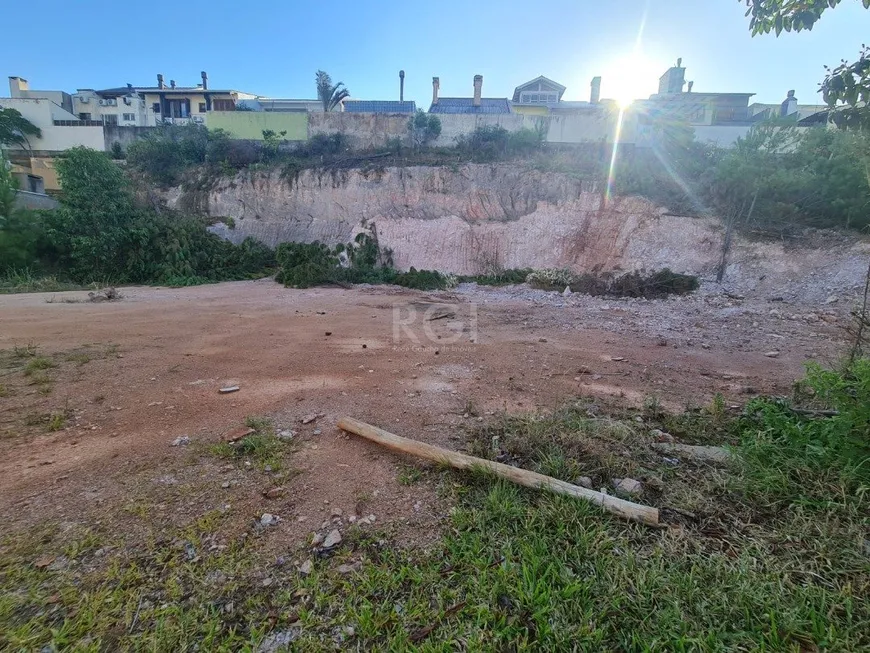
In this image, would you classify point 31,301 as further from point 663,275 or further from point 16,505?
point 663,275

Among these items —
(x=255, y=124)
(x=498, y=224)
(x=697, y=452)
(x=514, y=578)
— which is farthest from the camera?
(x=255, y=124)

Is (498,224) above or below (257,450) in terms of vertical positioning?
above

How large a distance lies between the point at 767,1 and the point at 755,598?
371 centimetres

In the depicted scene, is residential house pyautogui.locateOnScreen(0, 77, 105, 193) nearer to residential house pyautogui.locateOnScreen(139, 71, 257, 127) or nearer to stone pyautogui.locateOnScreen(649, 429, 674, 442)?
residential house pyautogui.locateOnScreen(139, 71, 257, 127)

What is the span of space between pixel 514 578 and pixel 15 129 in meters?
36.5

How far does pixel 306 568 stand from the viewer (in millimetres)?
2090

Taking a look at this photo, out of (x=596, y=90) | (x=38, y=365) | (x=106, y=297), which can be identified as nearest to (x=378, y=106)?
(x=596, y=90)

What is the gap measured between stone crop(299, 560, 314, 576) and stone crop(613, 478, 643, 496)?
1861mm

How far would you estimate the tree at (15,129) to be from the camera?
78.2ft

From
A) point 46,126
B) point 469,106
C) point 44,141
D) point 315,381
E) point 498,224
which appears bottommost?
point 315,381

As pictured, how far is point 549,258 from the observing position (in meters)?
15.0

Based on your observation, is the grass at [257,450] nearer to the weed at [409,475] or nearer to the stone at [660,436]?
the weed at [409,475]

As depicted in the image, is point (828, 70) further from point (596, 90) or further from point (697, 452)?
point (596, 90)

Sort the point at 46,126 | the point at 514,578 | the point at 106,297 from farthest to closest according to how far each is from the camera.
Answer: the point at 46,126, the point at 106,297, the point at 514,578
